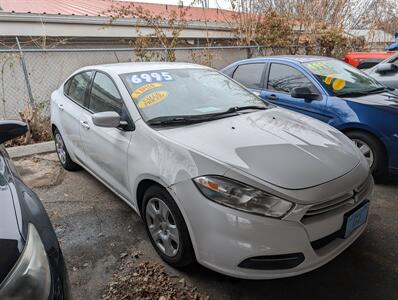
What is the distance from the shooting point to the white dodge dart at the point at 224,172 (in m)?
2.12

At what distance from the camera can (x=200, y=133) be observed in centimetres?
265

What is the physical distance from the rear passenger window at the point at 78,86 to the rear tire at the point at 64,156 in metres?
0.63

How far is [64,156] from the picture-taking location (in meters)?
4.63

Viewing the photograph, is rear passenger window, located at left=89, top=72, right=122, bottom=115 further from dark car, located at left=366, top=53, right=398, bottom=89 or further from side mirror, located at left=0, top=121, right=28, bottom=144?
dark car, located at left=366, top=53, right=398, bottom=89

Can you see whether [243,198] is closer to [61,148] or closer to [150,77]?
[150,77]

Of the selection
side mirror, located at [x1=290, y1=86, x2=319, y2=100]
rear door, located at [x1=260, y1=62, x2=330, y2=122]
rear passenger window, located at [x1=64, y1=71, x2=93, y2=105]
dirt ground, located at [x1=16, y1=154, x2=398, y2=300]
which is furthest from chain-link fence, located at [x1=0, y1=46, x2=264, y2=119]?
side mirror, located at [x1=290, y1=86, x2=319, y2=100]

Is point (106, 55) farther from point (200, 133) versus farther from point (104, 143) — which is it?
point (200, 133)

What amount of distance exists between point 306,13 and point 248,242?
1132 cm

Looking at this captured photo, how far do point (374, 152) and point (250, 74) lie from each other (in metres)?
2.23

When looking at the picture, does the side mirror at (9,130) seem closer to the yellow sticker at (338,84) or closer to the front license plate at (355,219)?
the front license plate at (355,219)

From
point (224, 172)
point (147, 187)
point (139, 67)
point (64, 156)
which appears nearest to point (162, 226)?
point (147, 187)

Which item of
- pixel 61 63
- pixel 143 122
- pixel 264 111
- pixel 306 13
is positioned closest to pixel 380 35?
pixel 306 13

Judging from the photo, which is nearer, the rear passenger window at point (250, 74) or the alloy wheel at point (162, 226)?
the alloy wheel at point (162, 226)

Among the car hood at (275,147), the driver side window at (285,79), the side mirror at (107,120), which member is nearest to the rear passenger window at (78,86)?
the side mirror at (107,120)
